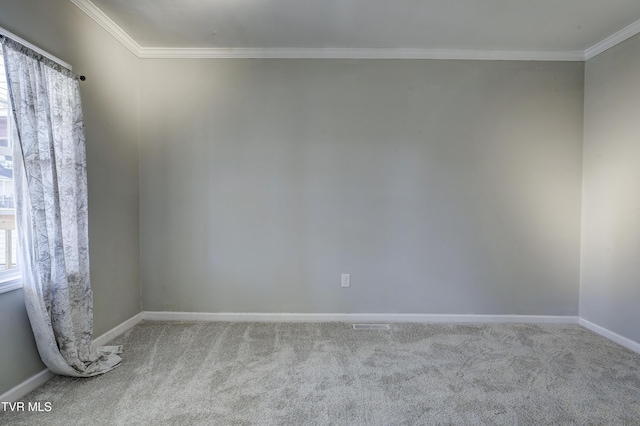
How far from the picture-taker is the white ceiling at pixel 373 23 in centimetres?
231

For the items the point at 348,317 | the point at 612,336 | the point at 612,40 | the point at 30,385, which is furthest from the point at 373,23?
the point at 30,385

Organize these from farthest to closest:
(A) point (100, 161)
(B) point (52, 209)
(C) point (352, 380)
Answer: (A) point (100, 161) < (C) point (352, 380) < (B) point (52, 209)

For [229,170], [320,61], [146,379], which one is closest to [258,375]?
[146,379]

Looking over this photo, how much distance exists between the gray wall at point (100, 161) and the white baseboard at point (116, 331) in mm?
41

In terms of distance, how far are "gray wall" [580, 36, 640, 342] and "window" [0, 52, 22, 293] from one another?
447cm

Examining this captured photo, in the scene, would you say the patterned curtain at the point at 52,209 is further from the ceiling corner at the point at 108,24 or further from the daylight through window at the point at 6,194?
the ceiling corner at the point at 108,24

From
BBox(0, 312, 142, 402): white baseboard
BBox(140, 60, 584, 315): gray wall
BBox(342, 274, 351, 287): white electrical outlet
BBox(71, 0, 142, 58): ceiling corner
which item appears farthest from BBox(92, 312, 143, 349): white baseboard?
BBox(71, 0, 142, 58): ceiling corner

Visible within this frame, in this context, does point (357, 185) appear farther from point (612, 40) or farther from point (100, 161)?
point (612, 40)

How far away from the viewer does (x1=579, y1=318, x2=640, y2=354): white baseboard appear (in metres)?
2.50

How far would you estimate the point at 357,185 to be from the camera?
304 centimetres

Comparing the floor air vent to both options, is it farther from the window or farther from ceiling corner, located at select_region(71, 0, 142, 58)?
ceiling corner, located at select_region(71, 0, 142, 58)

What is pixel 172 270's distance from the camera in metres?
3.06

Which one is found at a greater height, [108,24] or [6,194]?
[108,24]

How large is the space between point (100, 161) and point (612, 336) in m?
4.62
